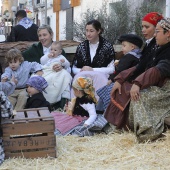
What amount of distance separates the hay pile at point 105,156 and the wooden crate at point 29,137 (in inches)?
3.6

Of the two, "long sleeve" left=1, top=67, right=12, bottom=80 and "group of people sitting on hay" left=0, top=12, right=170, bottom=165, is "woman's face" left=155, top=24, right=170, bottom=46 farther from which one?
"long sleeve" left=1, top=67, right=12, bottom=80

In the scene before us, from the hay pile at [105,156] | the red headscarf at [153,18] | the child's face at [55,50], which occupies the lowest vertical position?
the hay pile at [105,156]

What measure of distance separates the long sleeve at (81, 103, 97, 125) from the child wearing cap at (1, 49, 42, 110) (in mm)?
1294

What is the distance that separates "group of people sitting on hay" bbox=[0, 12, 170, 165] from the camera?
5.24 m

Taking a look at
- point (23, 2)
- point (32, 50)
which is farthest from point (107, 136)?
point (23, 2)

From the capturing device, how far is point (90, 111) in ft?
19.5

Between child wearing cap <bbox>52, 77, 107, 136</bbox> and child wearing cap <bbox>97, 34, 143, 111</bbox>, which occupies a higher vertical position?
child wearing cap <bbox>97, 34, 143, 111</bbox>

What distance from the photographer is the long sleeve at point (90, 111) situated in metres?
5.81

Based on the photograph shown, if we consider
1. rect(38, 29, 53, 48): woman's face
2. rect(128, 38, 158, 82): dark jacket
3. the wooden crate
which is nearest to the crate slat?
the wooden crate

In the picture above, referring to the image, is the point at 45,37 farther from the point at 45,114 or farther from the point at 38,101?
the point at 45,114

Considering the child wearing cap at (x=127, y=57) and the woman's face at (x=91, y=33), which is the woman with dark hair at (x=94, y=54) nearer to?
the woman's face at (x=91, y=33)

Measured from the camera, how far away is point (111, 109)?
580cm

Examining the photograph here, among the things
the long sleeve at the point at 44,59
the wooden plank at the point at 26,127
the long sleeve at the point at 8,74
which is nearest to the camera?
the wooden plank at the point at 26,127

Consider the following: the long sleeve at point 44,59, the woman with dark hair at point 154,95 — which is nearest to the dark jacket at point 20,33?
the long sleeve at point 44,59
